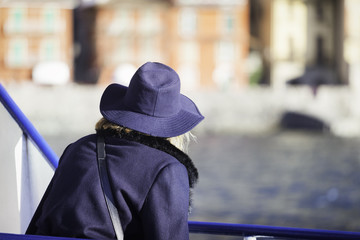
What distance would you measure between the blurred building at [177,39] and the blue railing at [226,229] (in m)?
41.7

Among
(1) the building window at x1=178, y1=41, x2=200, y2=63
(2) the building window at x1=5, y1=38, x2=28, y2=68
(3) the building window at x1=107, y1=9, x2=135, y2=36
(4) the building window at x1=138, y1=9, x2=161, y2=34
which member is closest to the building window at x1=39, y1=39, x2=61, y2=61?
(2) the building window at x1=5, y1=38, x2=28, y2=68

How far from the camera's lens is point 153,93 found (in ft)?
6.91

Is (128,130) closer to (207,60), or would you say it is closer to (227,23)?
(207,60)

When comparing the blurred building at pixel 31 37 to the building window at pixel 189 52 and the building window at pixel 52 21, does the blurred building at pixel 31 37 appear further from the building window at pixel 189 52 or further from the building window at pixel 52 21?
the building window at pixel 189 52

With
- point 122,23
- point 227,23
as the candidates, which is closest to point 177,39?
point 227,23

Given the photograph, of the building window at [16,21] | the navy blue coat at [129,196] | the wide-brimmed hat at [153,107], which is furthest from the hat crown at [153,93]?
the building window at [16,21]

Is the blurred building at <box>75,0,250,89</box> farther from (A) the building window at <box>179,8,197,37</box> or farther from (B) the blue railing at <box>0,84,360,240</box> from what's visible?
(B) the blue railing at <box>0,84,360,240</box>

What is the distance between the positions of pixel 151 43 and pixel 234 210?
28366 mm

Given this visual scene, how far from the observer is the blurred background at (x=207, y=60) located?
141 feet

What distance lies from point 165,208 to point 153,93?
39 cm

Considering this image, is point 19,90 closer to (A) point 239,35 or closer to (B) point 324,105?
(A) point 239,35

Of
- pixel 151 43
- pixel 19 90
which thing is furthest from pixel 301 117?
pixel 19 90

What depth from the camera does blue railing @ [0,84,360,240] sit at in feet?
7.45

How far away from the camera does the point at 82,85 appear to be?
44.8 m
